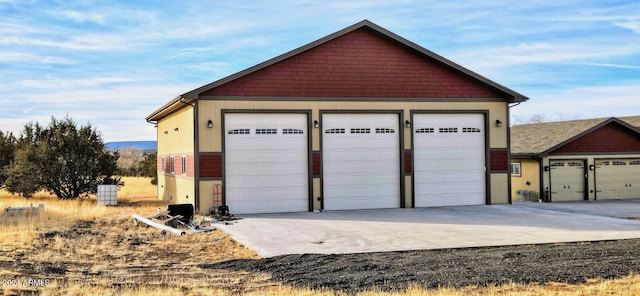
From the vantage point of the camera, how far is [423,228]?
15.2m

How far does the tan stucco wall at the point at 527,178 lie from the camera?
24359 mm

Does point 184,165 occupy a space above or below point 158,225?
above

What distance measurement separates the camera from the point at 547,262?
10.2m

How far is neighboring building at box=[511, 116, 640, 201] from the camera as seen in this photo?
24234 millimetres

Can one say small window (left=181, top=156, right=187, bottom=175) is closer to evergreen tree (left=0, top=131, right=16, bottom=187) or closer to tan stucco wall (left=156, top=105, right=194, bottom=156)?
tan stucco wall (left=156, top=105, right=194, bottom=156)

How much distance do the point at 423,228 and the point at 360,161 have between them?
5.67 meters

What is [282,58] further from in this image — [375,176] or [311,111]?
[375,176]

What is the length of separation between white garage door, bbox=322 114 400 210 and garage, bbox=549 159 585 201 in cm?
742

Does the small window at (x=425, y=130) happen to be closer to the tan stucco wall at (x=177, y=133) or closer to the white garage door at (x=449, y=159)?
the white garage door at (x=449, y=159)

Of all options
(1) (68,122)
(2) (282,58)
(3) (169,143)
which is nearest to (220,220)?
(2) (282,58)

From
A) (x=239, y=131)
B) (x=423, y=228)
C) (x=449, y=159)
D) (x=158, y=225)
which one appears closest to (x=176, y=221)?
(x=158, y=225)

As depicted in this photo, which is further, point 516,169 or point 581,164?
point 516,169

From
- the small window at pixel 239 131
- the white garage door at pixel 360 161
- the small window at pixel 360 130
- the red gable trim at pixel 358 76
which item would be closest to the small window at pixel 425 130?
the white garage door at pixel 360 161

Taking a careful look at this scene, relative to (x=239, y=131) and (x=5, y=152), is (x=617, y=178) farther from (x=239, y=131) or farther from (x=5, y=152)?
(x=5, y=152)
